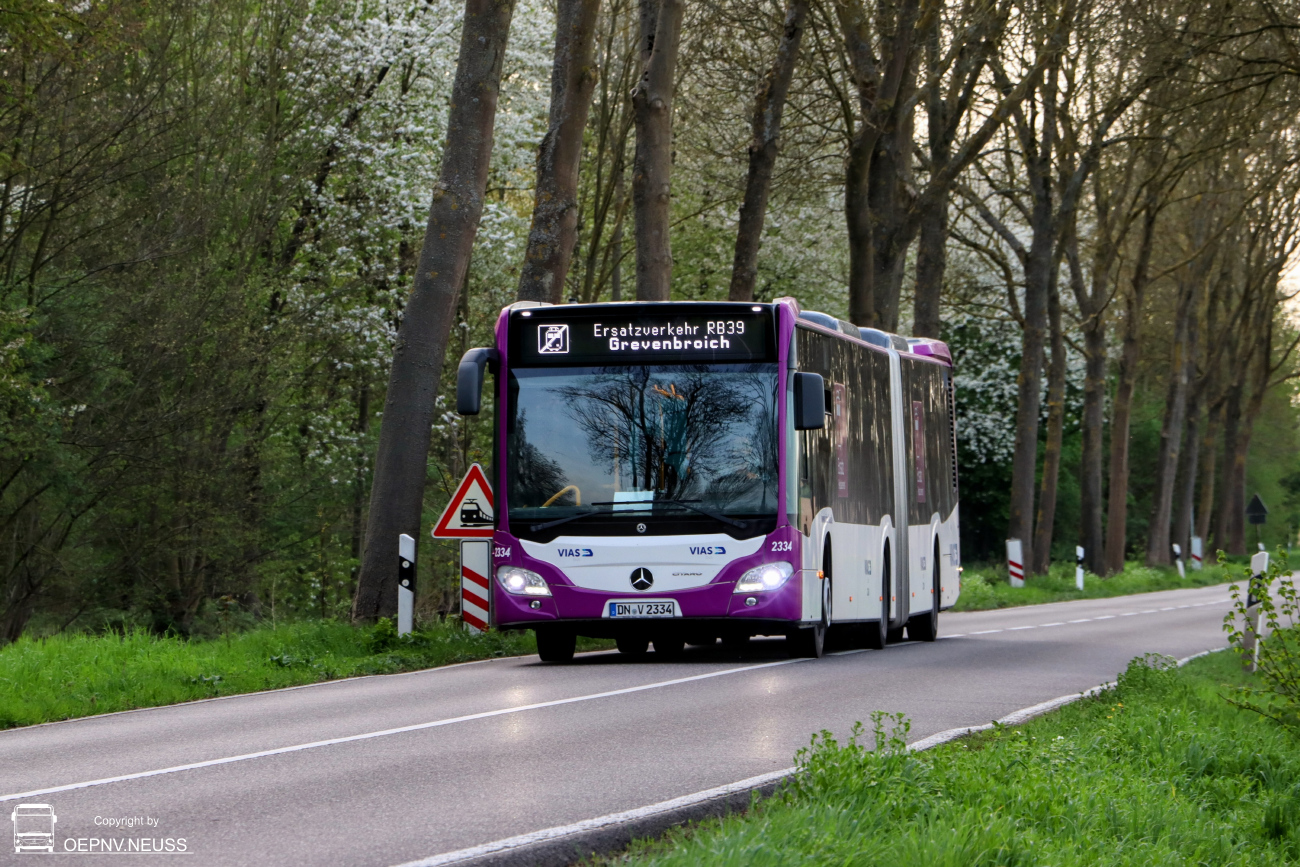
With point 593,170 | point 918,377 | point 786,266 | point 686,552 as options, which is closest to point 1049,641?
point 918,377

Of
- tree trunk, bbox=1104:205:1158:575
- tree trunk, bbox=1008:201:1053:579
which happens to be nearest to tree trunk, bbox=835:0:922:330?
tree trunk, bbox=1008:201:1053:579

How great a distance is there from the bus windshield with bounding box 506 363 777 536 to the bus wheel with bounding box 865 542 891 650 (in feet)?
13.3

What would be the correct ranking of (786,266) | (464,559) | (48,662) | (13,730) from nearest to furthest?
(13,730), (48,662), (464,559), (786,266)

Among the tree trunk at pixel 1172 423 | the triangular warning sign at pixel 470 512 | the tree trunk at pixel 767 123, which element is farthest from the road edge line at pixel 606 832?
the tree trunk at pixel 1172 423

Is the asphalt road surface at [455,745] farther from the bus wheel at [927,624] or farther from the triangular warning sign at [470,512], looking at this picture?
the bus wheel at [927,624]

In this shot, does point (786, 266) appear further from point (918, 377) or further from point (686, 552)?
point (686, 552)

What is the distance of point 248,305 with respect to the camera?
26875mm

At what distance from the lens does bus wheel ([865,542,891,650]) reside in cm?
1898

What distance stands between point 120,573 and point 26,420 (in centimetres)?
449

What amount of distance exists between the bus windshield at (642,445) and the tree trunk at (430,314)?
322 cm

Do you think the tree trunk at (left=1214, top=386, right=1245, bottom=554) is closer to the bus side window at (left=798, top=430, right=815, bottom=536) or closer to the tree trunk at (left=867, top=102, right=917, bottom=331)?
the tree trunk at (left=867, top=102, right=917, bottom=331)

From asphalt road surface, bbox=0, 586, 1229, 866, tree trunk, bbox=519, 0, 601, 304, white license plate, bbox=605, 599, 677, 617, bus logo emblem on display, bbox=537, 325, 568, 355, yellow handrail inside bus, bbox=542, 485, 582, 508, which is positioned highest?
tree trunk, bbox=519, 0, 601, 304

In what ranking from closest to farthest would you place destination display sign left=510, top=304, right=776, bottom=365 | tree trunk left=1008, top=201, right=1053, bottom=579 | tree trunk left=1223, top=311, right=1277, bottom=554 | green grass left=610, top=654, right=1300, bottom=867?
1. green grass left=610, top=654, right=1300, bottom=867
2. destination display sign left=510, top=304, right=776, bottom=365
3. tree trunk left=1008, top=201, right=1053, bottom=579
4. tree trunk left=1223, top=311, right=1277, bottom=554

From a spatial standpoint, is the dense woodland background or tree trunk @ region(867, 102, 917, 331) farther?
tree trunk @ region(867, 102, 917, 331)
